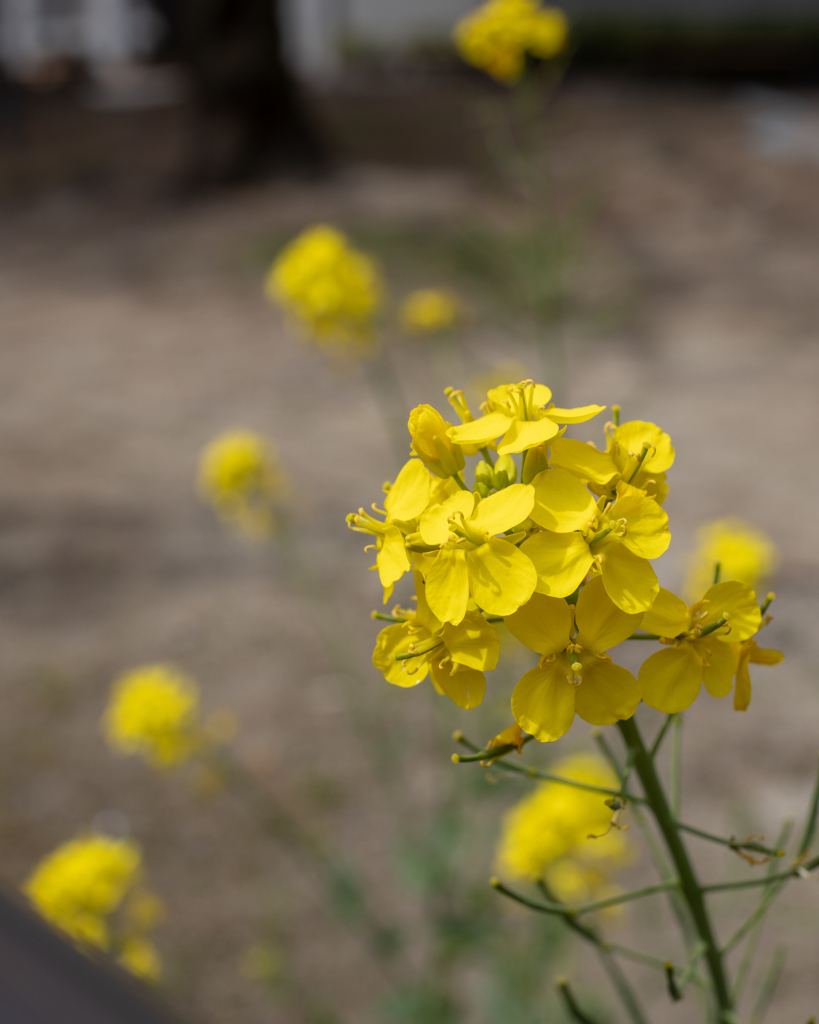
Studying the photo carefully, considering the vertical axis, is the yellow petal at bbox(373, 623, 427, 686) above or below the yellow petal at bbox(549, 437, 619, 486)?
below

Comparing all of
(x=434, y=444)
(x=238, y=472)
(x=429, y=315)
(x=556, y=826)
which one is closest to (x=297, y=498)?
(x=429, y=315)

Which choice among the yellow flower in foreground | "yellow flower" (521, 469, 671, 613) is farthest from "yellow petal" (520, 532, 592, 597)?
the yellow flower in foreground

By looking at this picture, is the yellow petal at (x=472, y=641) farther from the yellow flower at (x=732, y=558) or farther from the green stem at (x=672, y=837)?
the yellow flower at (x=732, y=558)

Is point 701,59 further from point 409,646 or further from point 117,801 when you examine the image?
point 409,646

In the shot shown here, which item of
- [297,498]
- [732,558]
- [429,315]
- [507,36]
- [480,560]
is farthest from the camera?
[297,498]

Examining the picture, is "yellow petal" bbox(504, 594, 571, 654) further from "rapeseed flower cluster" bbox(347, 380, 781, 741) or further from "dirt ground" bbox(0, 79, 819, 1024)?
"dirt ground" bbox(0, 79, 819, 1024)

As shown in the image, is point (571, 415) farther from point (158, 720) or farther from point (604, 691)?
point (158, 720)

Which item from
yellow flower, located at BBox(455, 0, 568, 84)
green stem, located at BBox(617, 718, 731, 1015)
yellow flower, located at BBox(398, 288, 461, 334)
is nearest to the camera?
green stem, located at BBox(617, 718, 731, 1015)
